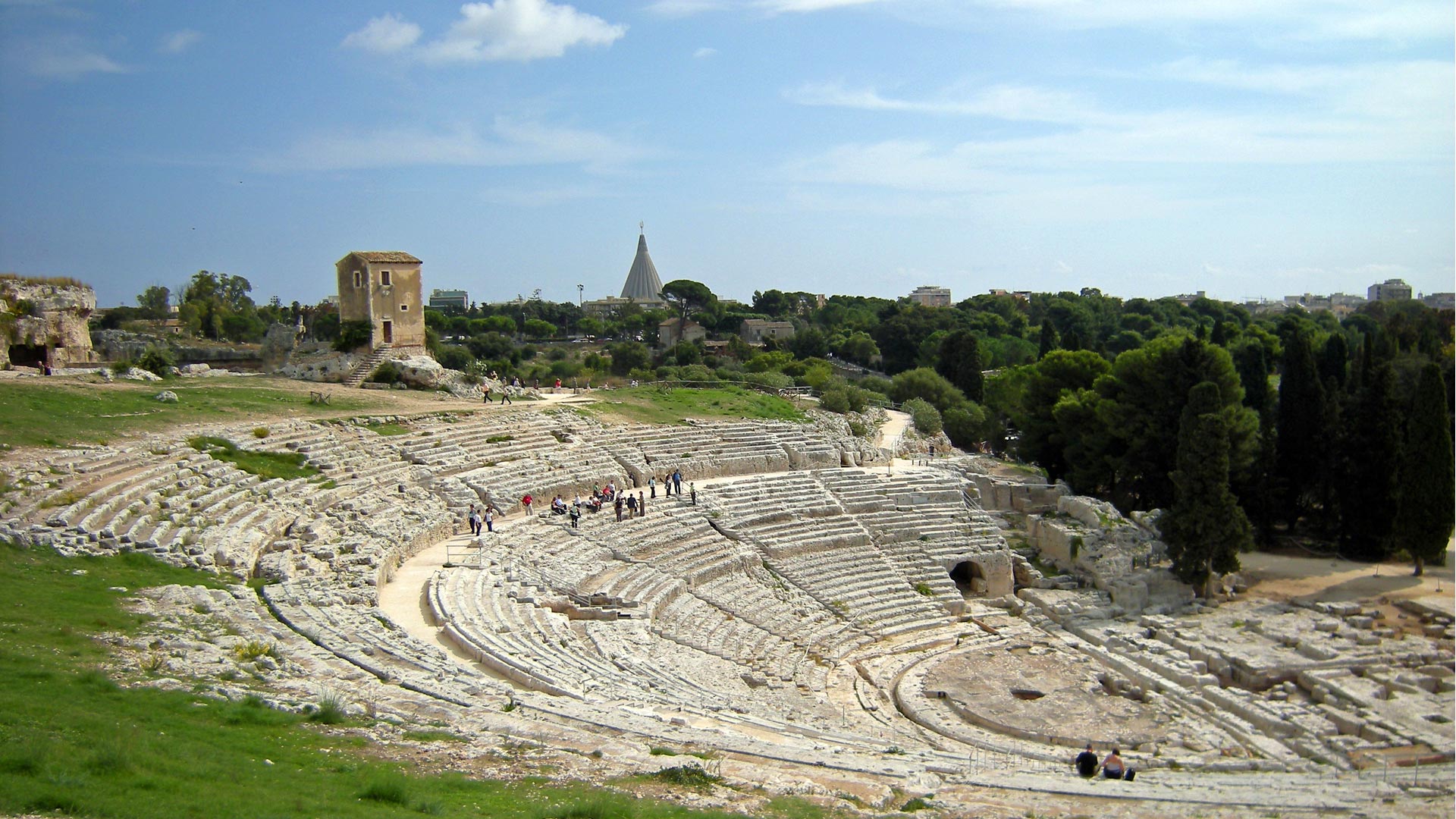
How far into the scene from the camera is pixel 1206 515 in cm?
2361

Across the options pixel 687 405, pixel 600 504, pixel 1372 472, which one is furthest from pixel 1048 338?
pixel 600 504

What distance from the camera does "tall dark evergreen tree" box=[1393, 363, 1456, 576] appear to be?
933 inches

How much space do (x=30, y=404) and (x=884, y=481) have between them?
66.1ft

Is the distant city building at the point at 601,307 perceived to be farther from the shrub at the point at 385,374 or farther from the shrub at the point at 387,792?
the shrub at the point at 387,792

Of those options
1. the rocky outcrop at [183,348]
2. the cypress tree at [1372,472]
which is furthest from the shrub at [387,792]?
the rocky outcrop at [183,348]

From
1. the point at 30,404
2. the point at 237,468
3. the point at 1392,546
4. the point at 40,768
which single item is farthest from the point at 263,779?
the point at 1392,546

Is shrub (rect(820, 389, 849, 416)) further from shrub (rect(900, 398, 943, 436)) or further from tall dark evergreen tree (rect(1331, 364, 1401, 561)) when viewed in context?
tall dark evergreen tree (rect(1331, 364, 1401, 561))

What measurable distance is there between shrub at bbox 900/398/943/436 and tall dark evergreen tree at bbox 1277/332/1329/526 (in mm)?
11791

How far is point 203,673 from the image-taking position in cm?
1079

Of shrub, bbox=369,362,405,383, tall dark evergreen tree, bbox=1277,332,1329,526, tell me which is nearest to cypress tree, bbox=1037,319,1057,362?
tall dark evergreen tree, bbox=1277,332,1329,526

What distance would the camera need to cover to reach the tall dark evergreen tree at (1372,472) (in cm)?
2536

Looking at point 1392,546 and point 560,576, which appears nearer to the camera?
point 560,576

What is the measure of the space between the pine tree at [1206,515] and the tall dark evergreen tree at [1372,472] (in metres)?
4.05

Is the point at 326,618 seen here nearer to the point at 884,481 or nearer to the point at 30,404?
the point at 30,404
